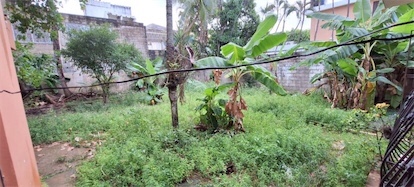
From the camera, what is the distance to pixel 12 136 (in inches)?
49.3

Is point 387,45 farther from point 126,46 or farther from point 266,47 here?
point 126,46

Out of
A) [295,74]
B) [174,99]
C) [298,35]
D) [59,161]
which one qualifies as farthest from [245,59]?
[298,35]

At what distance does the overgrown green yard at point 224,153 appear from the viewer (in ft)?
7.13

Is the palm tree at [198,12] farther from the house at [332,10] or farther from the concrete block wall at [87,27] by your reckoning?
the house at [332,10]

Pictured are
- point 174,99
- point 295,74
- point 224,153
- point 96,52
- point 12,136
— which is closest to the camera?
point 12,136

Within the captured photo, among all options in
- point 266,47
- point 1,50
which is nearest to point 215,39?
point 266,47

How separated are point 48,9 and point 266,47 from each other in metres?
4.04

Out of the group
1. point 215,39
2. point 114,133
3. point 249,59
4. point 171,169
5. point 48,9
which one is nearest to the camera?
point 171,169

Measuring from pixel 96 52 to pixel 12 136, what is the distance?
225 inches

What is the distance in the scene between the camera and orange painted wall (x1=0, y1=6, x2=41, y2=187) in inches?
44.6

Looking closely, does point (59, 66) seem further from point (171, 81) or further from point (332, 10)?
point (332, 10)

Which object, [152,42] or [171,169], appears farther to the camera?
[152,42]

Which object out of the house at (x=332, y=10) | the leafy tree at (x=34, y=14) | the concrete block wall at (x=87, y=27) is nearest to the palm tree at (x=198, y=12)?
the concrete block wall at (x=87, y=27)

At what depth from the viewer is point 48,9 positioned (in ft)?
13.4
